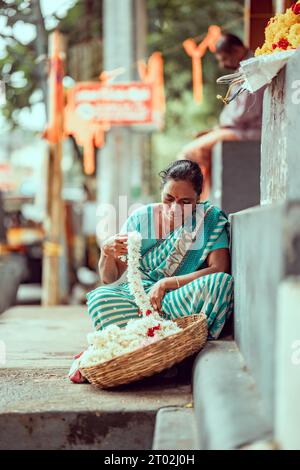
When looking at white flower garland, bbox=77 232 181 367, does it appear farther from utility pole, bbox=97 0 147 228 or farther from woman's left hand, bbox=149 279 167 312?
utility pole, bbox=97 0 147 228

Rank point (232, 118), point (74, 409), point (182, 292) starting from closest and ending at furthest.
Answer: point (74, 409) < point (182, 292) < point (232, 118)

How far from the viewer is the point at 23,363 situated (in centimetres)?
428

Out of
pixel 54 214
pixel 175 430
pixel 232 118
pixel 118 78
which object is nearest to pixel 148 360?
pixel 175 430

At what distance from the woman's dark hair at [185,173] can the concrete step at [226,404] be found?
102 cm

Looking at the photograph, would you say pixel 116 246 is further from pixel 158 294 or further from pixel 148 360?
pixel 148 360

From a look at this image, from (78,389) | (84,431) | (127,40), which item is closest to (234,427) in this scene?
(84,431)

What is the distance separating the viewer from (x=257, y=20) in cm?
783

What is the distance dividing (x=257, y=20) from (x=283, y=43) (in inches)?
178

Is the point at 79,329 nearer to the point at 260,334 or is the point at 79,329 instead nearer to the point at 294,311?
the point at 260,334

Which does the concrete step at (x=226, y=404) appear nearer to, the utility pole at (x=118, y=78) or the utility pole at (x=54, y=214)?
the utility pole at (x=54, y=214)

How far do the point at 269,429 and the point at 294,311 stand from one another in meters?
0.47

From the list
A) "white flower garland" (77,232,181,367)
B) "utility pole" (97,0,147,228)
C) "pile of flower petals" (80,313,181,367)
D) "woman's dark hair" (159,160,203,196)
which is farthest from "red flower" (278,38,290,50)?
"utility pole" (97,0,147,228)

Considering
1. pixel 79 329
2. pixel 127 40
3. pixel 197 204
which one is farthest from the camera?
pixel 127 40

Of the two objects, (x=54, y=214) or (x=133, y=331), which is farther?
(x=54, y=214)
